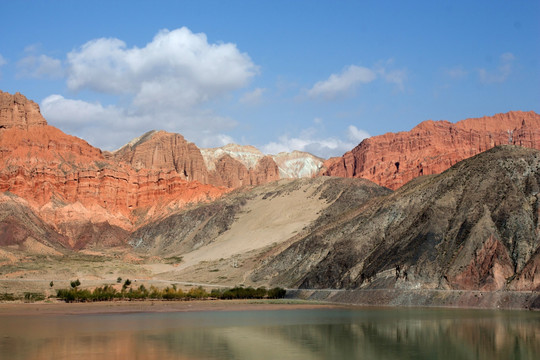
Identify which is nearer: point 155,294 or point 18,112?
point 155,294

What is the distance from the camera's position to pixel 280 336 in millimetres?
43375

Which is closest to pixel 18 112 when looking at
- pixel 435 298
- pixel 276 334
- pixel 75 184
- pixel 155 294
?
pixel 75 184

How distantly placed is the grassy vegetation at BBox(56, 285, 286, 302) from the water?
23.6 meters

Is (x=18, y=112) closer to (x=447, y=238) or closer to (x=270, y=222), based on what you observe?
(x=270, y=222)

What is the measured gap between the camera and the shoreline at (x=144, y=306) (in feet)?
227

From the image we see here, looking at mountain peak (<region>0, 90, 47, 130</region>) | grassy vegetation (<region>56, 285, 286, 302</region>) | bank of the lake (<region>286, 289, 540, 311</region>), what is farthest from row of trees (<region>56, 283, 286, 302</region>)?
mountain peak (<region>0, 90, 47, 130</region>)

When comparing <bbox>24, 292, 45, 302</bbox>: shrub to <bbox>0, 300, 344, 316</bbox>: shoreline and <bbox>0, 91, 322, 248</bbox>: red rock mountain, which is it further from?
<bbox>0, 91, 322, 248</bbox>: red rock mountain

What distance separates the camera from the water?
3512 cm

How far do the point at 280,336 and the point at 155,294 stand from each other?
48629 mm

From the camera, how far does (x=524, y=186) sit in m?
81.2

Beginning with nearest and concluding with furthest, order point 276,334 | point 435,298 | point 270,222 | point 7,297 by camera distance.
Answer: point 276,334, point 435,298, point 7,297, point 270,222

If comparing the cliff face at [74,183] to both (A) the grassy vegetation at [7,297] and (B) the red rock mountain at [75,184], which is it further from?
(A) the grassy vegetation at [7,297]

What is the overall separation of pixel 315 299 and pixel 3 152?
120320 millimetres

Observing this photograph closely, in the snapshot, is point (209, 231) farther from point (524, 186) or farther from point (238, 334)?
point (238, 334)
